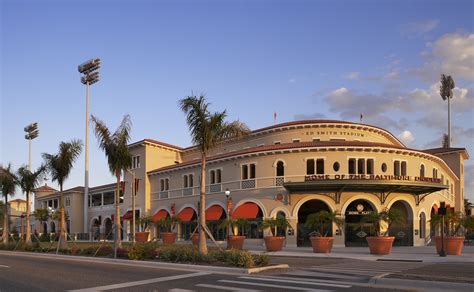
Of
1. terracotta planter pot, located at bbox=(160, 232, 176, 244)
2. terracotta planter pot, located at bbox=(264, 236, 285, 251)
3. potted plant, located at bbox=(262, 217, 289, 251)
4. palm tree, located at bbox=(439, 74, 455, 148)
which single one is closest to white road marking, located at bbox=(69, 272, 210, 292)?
potted plant, located at bbox=(262, 217, 289, 251)

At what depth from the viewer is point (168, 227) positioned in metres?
53.0

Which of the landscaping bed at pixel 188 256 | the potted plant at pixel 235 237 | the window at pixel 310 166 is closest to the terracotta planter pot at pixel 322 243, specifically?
the potted plant at pixel 235 237

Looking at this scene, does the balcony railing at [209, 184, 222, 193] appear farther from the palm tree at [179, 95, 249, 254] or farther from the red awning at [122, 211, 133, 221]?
the palm tree at [179, 95, 249, 254]

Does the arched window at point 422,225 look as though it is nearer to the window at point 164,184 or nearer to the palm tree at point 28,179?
the window at point 164,184

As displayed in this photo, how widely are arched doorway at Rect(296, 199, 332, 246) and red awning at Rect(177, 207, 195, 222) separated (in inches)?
477

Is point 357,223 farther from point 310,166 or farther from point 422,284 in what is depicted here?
point 422,284

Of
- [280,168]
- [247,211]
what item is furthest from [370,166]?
[247,211]

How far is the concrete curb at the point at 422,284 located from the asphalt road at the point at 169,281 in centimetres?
51

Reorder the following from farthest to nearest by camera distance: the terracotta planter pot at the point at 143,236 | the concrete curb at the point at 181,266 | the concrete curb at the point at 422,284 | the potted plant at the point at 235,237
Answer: the terracotta planter pot at the point at 143,236
the potted plant at the point at 235,237
the concrete curb at the point at 181,266
the concrete curb at the point at 422,284

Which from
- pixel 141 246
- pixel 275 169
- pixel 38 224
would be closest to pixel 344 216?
pixel 275 169

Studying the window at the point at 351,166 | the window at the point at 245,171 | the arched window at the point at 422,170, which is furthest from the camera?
the window at the point at 245,171

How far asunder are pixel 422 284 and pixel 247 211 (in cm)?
2873

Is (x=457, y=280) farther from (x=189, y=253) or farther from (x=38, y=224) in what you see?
(x=38, y=224)

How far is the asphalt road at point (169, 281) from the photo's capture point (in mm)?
14970
